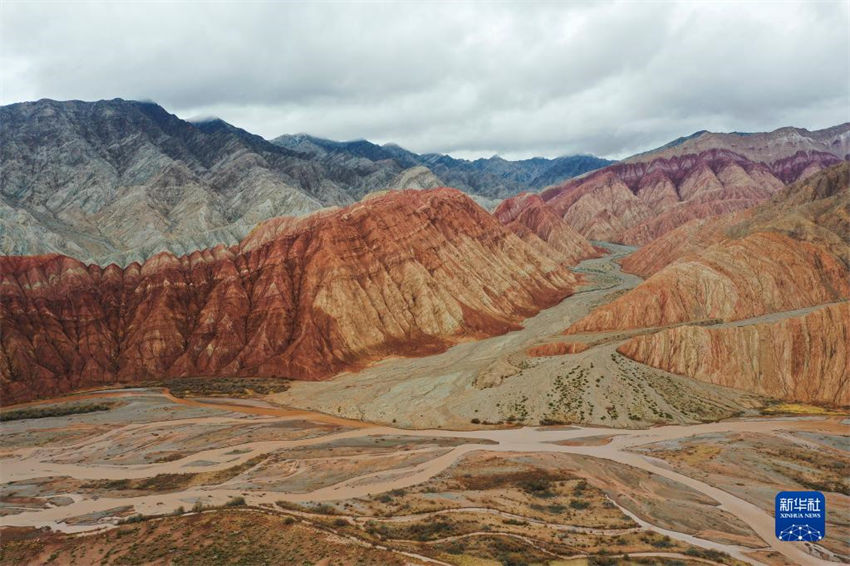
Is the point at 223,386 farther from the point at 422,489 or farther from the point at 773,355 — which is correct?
the point at 773,355

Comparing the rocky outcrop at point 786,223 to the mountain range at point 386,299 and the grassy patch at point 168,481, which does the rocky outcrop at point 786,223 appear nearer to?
the mountain range at point 386,299

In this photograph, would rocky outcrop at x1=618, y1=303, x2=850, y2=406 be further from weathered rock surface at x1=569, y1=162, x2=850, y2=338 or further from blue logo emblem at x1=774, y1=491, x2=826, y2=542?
blue logo emblem at x1=774, y1=491, x2=826, y2=542

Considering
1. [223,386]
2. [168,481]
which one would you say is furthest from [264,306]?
[168,481]

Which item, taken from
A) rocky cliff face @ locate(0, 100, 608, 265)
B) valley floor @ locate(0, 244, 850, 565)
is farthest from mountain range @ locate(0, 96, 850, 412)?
valley floor @ locate(0, 244, 850, 565)

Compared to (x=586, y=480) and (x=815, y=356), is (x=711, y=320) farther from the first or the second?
(x=586, y=480)

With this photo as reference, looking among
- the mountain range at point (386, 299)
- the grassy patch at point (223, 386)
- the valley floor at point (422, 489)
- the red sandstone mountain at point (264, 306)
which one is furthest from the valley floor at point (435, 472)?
the red sandstone mountain at point (264, 306)

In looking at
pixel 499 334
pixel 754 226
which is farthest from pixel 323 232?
pixel 754 226
